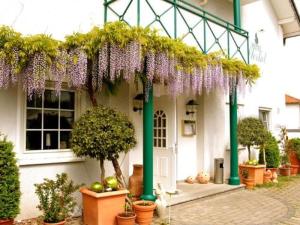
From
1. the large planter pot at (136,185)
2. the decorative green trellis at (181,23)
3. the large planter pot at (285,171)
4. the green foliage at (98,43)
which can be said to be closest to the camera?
the green foliage at (98,43)

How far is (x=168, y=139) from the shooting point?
6969 millimetres

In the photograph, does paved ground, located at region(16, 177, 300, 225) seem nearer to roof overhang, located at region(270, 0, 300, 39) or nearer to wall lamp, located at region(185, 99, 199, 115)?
wall lamp, located at region(185, 99, 199, 115)

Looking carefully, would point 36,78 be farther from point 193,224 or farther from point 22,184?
point 193,224

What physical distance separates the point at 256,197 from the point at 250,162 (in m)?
1.69

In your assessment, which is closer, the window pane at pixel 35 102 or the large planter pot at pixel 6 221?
the large planter pot at pixel 6 221

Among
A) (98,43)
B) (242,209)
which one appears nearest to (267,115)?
(242,209)

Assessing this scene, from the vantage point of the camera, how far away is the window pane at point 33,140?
5.36 meters

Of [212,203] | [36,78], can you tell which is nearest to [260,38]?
[212,203]

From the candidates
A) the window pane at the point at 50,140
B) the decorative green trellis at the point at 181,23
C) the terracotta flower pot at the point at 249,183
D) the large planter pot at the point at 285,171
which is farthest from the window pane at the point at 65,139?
the large planter pot at the point at 285,171

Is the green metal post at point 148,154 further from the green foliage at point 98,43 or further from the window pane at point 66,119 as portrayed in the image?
the window pane at point 66,119

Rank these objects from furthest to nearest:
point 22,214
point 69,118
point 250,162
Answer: point 250,162
point 69,118
point 22,214

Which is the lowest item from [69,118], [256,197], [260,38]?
[256,197]

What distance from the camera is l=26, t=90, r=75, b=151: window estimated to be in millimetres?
5422

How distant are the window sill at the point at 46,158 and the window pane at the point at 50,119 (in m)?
0.50
